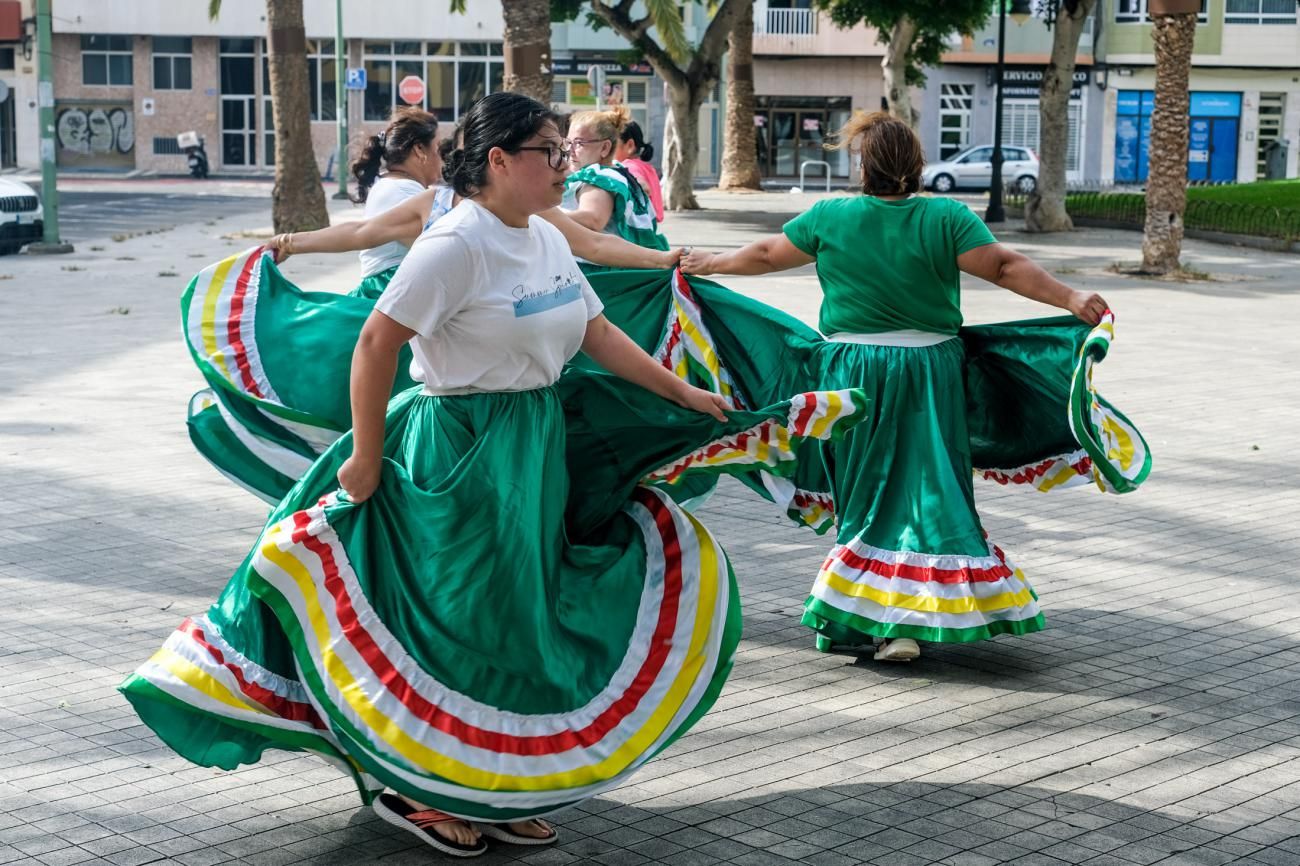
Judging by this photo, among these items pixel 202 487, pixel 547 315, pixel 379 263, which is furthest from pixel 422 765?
pixel 202 487

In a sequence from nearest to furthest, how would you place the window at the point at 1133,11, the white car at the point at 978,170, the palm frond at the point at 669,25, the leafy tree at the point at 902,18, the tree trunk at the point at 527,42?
the tree trunk at the point at 527,42 < the leafy tree at the point at 902,18 < the palm frond at the point at 669,25 < the white car at the point at 978,170 < the window at the point at 1133,11

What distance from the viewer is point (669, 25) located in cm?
3081

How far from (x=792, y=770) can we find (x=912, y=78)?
35635 mm

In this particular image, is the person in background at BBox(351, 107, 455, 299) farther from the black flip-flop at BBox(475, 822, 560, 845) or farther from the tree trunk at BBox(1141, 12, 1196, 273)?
the tree trunk at BBox(1141, 12, 1196, 273)

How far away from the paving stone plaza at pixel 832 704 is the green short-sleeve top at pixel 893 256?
3.2 inches

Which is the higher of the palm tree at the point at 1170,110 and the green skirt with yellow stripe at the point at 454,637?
the palm tree at the point at 1170,110

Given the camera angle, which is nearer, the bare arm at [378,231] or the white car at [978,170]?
the bare arm at [378,231]

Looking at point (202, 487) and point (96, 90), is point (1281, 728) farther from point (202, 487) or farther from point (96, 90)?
point (96, 90)

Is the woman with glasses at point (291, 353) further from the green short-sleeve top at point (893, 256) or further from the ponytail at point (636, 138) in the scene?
the ponytail at point (636, 138)

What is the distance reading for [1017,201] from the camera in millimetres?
36531

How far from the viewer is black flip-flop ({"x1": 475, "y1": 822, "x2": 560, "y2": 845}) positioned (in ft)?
13.8

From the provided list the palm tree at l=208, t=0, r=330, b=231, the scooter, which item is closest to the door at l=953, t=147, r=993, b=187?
the scooter

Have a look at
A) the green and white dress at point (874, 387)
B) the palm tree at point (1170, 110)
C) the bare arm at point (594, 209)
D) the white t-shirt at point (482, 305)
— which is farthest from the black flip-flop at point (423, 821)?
the palm tree at point (1170, 110)

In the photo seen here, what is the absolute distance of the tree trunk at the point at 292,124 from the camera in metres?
23.8
